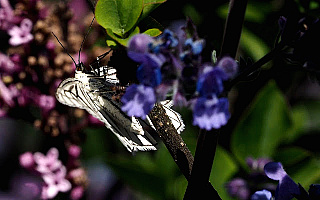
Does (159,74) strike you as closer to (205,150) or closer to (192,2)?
(205,150)

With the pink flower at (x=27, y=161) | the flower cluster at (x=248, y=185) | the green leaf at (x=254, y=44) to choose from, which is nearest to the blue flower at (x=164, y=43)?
the flower cluster at (x=248, y=185)

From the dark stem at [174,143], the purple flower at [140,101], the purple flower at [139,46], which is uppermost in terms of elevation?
the purple flower at [139,46]

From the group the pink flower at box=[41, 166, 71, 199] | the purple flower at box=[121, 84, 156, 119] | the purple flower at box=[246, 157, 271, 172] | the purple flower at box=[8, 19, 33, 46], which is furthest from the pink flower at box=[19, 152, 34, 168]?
the purple flower at box=[121, 84, 156, 119]

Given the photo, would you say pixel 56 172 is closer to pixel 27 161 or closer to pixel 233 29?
pixel 27 161

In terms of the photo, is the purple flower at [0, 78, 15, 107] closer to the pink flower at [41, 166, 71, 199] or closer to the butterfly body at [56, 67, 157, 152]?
the pink flower at [41, 166, 71, 199]

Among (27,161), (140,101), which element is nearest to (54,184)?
(27,161)

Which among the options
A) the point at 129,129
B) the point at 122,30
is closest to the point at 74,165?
A: the point at 129,129

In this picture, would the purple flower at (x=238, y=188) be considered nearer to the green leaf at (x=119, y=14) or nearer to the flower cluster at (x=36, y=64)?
the flower cluster at (x=36, y=64)
